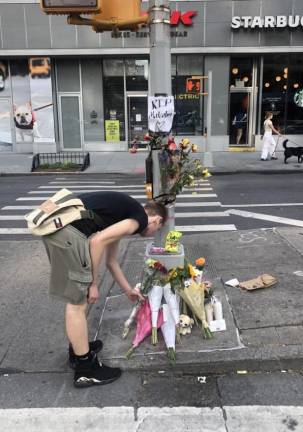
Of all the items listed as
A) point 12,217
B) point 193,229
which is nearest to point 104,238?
point 193,229

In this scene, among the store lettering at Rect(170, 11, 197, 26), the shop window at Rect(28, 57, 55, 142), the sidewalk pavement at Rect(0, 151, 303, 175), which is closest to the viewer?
the sidewalk pavement at Rect(0, 151, 303, 175)

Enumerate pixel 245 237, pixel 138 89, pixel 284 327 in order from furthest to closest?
pixel 138 89, pixel 245 237, pixel 284 327

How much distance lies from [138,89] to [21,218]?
12084mm

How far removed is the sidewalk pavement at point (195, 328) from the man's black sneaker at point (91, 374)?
170 millimetres

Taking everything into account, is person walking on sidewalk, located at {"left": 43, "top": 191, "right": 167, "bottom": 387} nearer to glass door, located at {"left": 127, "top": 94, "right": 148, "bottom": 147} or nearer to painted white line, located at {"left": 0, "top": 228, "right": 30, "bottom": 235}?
painted white line, located at {"left": 0, "top": 228, "right": 30, "bottom": 235}

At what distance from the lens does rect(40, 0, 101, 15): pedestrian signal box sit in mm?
3971

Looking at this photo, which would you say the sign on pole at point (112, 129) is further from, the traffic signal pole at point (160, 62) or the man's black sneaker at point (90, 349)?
the man's black sneaker at point (90, 349)

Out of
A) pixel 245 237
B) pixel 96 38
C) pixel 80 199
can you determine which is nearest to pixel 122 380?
pixel 80 199

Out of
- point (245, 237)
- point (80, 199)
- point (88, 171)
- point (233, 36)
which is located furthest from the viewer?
point (233, 36)

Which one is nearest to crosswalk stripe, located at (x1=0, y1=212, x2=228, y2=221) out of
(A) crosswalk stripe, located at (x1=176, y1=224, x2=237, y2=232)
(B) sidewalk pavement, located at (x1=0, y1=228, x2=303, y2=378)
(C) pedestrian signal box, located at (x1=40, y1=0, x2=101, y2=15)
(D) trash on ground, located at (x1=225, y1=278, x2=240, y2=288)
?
(A) crosswalk stripe, located at (x1=176, y1=224, x2=237, y2=232)

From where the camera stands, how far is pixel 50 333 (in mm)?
4238

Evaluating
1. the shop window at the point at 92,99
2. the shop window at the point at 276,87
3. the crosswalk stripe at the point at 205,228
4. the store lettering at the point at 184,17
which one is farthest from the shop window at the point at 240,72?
the crosswalk stripe at the point at 205,228

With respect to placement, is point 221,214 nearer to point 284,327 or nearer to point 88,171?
point 284,327

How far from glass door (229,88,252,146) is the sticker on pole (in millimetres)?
15880
